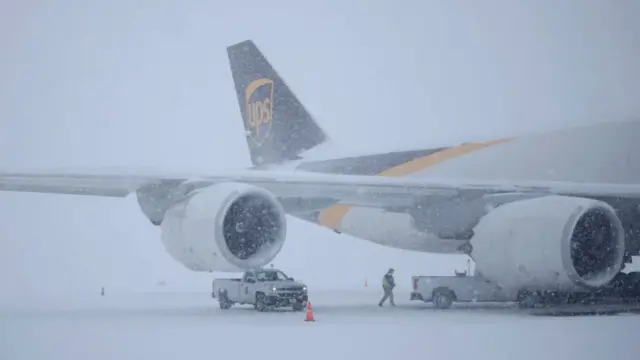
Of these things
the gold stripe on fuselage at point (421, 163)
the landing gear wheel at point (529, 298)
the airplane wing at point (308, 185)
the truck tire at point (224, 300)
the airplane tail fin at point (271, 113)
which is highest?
the airplane tail fin at point (271, 113)

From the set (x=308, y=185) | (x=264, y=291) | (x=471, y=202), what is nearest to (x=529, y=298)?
(x=471, y=202)

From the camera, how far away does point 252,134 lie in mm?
20031

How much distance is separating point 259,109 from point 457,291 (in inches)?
326

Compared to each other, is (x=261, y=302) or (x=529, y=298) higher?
(x=529, y=298)

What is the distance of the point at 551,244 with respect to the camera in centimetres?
1072

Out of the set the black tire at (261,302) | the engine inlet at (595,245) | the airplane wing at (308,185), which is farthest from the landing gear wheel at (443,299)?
the black tire at (261,302)

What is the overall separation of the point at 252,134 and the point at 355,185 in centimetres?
849

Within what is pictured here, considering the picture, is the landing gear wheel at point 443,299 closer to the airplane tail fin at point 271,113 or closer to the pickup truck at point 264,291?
the pickup truck at point 264,291

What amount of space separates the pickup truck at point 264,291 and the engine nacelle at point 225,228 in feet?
5.61

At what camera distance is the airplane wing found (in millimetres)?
11328

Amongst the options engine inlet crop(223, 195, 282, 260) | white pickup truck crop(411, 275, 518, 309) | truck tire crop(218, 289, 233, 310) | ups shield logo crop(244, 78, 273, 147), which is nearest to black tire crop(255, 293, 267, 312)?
truck tire crop(218, 289, 233, 310)

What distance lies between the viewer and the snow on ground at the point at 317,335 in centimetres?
779

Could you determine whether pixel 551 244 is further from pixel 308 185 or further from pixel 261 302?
pixel 261 302

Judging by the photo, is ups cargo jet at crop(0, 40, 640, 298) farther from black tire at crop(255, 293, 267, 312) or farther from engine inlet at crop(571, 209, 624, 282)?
black tire at crop(255, 293, 267, 312)
